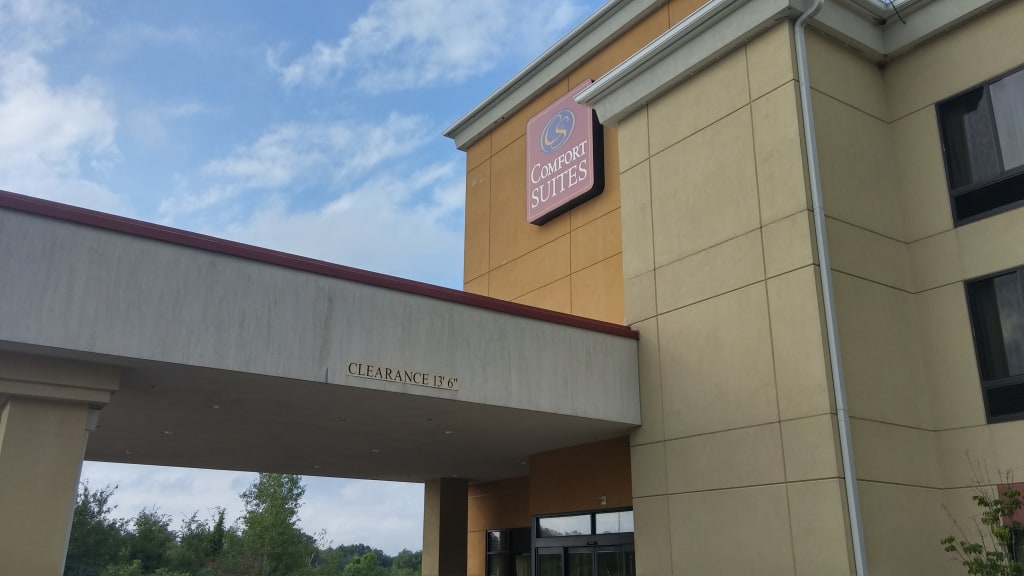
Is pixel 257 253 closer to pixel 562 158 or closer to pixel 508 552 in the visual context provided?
pixel 562 158

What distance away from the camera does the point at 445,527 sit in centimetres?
2255

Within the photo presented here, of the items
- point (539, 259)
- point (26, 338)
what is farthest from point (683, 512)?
point (26, 338)

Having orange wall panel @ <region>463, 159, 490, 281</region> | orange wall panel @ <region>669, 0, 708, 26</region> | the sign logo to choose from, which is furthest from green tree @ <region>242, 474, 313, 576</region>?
orange wall panel @ <region>669, 0, 708, 26</region>

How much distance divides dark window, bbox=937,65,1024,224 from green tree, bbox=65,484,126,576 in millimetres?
47889

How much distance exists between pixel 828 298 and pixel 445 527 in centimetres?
1397

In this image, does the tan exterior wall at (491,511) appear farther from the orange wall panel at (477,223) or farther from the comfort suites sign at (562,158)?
the comfort suites sign at (562,158)

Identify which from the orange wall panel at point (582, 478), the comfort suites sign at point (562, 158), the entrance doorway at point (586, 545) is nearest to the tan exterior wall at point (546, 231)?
the comfort suites sign at point (562, 158)

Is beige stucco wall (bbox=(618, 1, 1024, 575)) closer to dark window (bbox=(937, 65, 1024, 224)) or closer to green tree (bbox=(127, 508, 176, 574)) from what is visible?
dark window (bbox=(937, 65, 1024, 224))

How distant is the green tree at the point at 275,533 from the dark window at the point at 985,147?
41.7m

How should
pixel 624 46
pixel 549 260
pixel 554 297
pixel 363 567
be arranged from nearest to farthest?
1. pixel 624 46
2. pixel 554 297
3. pixel 549 260
4. pixel 363 567

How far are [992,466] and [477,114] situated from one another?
15810 millimetres

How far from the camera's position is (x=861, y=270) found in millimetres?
12711

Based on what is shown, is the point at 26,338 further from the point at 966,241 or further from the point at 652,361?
the point at 966,241

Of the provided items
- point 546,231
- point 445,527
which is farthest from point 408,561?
point 546,231
